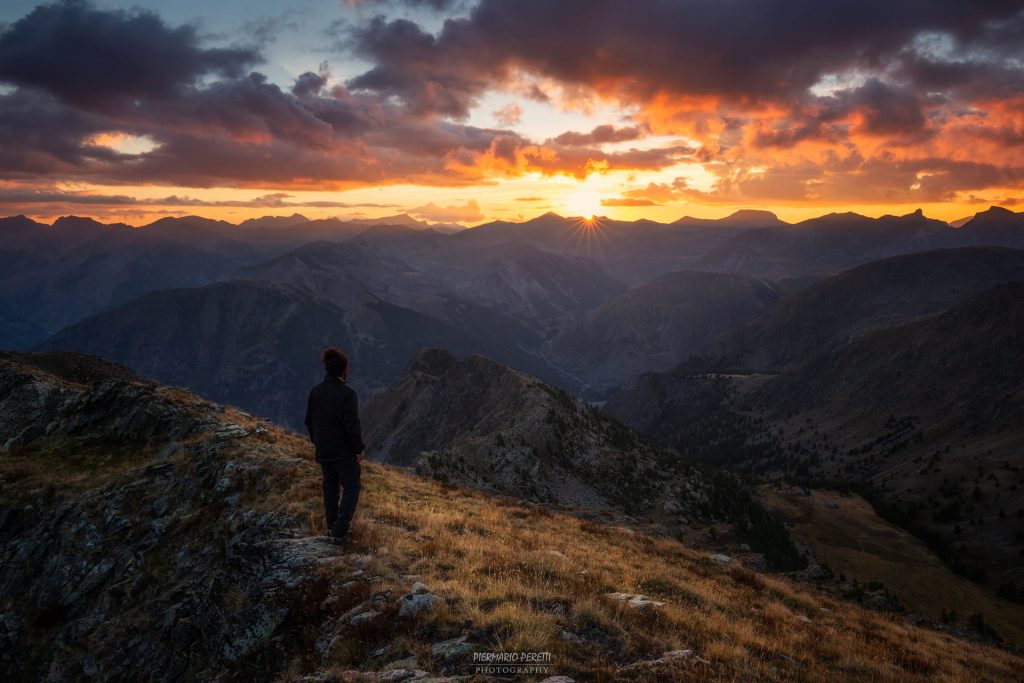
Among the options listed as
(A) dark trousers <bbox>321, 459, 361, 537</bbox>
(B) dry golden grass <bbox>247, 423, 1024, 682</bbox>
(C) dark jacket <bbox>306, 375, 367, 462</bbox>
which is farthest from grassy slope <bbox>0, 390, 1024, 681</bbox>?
(C) dark jacket <bbox>306, 375, 367, 462</bbox>

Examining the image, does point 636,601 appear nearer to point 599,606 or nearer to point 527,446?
point 599,606

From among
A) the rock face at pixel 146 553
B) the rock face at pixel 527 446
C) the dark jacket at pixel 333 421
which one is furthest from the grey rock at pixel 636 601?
the rock face at pixel 527 446

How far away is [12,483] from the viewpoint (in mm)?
22859

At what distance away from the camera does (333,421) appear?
1294 cm

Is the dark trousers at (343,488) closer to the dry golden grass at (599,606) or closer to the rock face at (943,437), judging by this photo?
the dry golden grass at (599,606)

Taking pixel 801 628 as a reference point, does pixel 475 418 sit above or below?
below

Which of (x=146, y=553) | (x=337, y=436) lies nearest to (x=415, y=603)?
(x=337, y=436)

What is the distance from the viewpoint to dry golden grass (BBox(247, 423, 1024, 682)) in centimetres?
921

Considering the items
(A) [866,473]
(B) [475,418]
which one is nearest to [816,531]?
(B) [475,418]

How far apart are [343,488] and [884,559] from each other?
67.6 m

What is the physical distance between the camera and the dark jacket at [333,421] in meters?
12.9

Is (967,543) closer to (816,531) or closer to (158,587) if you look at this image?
(816,531)

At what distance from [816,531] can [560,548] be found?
63662mm

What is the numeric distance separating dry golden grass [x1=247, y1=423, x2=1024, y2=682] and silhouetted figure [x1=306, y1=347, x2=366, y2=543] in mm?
975
